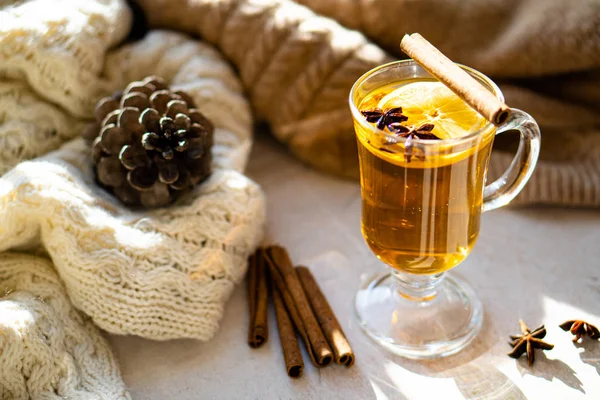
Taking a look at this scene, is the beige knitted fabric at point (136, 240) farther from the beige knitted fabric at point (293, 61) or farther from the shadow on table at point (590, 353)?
the shadow on table at point (590, 353)

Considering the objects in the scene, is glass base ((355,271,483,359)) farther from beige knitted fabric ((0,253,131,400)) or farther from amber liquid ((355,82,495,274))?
beige knitted fabric ((0,253,131,400))

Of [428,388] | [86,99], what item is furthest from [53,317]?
[428,388]

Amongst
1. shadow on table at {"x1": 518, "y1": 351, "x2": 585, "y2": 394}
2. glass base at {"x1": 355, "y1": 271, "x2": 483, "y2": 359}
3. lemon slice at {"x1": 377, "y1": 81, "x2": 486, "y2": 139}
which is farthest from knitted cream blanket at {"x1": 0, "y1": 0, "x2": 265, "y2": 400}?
shadow on table at {"x1": 518, "y1": 351, "x2": 585, "y2": 394}

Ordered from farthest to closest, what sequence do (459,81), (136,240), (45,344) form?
1. (136,240)
2. (45,344)
3. (459,81)

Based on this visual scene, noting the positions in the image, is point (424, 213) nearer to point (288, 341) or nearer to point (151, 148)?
point (288, 341)

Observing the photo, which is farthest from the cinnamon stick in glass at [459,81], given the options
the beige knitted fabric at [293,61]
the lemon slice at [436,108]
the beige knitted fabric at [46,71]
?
the beige knitted fabric at [46,71]

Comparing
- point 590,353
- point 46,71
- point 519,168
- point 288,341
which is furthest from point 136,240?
point 590,353
